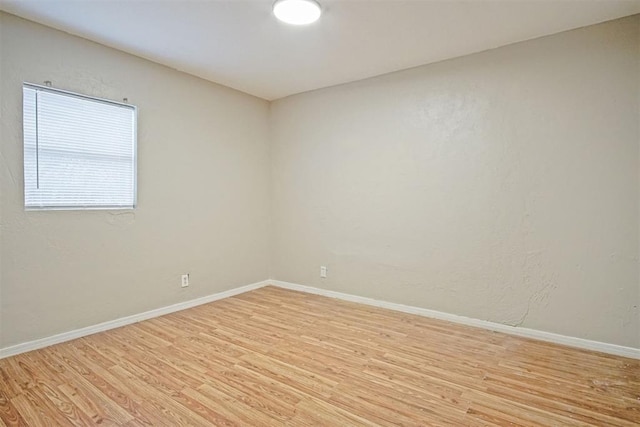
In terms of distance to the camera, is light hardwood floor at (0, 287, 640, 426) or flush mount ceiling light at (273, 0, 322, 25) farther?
flush mount ceiling light at (273, 0, 322, 25)

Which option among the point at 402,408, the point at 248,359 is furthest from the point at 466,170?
the point at 248,359

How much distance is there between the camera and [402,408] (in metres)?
1.88

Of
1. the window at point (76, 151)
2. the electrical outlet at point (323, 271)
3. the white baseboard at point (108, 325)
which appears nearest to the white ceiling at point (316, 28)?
the window at point (76, 151)

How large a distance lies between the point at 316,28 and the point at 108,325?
3.10 metres

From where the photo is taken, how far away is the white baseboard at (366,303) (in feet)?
8.38

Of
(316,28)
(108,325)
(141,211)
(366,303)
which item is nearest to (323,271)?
(366,303)

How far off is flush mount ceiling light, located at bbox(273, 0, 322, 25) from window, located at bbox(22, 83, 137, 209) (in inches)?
68.7

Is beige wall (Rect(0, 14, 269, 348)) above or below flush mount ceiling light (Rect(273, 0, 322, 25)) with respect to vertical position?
below

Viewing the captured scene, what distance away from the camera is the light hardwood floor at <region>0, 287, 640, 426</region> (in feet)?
5.95

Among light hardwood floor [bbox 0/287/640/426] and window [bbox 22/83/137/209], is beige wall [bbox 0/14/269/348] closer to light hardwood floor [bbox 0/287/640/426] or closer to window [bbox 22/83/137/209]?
window [bbox 22/83/137/209]

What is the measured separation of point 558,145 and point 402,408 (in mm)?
2401

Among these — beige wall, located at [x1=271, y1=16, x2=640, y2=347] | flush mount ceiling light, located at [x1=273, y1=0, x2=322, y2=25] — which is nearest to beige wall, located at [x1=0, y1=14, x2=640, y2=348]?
beige wall, located at [x1=271, y1=16, x2=640, y2=347]

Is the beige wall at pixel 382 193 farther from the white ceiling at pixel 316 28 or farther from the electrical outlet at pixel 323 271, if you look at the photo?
the white ceiling at pixel 316 28

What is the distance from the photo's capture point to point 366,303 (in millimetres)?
3846
